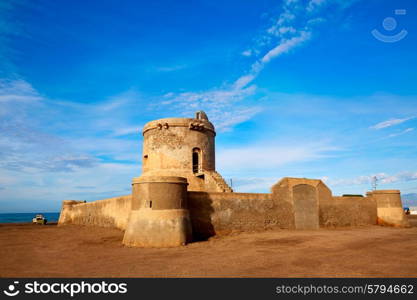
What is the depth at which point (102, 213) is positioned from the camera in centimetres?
2147

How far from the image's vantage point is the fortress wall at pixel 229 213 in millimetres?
15148

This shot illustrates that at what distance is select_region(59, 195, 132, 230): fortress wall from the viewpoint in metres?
17.5

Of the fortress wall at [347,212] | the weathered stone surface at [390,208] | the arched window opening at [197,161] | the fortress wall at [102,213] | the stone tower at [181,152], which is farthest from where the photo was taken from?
the arched window opening at [197,161]

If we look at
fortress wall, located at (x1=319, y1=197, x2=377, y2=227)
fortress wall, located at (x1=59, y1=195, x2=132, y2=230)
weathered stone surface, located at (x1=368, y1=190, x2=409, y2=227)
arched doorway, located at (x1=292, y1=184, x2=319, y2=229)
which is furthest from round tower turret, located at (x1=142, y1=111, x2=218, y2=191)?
weathered stone surface, located at (x1=368, y1=190, x2=409, y2=227)

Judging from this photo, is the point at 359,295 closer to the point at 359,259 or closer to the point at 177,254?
the point at 359,259

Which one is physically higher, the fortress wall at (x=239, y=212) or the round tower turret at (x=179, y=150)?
the round tower turret at (x=179, y=150)

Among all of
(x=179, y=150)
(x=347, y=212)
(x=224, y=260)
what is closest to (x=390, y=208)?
(x=347, y=212)

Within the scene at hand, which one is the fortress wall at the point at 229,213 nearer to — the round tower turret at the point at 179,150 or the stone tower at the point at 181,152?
the stone tower at the point at 181,152

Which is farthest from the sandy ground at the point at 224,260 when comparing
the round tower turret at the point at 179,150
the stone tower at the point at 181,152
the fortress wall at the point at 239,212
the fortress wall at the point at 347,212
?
the round tower turret at the point at 179,150

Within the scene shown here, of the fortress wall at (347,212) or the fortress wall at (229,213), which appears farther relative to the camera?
the fortress wall at (347,212)

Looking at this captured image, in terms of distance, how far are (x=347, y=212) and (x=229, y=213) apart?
390 inches

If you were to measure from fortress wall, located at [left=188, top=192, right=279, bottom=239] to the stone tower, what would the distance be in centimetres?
373

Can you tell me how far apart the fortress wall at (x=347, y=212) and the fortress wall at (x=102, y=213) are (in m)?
12.8

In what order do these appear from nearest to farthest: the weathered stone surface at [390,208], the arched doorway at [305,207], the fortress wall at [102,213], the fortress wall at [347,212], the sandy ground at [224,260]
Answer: the sandy ground at [224,260]
the fortress wall at [102,213]
the arched doorway at [305,207]
the fortress wall at [347,212]
the weathered stone surface at [390,208]
